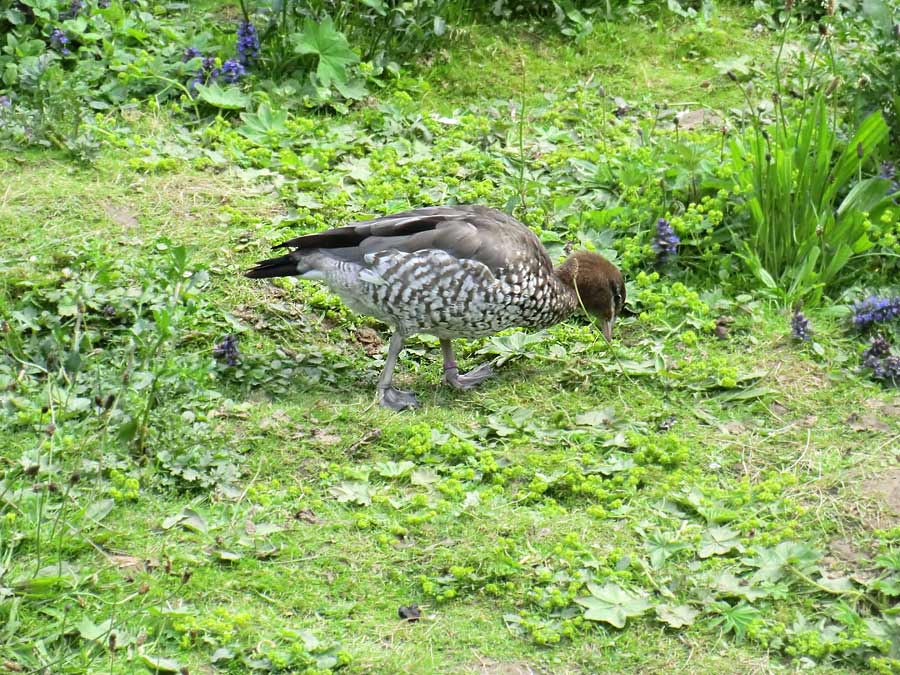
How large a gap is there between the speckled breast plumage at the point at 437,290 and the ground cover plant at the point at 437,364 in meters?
0.40

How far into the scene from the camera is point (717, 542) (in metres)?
4.87

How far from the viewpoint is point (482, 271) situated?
5.82 metres

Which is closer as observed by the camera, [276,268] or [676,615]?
[676,615]

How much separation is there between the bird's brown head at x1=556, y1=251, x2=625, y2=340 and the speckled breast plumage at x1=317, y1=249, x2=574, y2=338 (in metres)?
0.37

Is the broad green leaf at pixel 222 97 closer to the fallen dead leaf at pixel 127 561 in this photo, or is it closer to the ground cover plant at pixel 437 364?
the ground cover plant at pixel 437 364

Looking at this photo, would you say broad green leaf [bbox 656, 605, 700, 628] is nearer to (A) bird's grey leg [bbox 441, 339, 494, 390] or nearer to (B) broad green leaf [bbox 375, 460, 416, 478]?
(B) broad green leaf [bbox 375, 460, 416, 478]

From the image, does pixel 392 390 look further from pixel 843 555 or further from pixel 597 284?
pixel 843 555

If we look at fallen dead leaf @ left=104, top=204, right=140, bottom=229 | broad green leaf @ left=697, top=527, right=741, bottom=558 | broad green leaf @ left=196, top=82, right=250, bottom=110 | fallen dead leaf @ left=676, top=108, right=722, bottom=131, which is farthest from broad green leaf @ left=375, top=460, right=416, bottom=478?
fallen dead leaf @ left=676, top=108, right=722, bottom=131

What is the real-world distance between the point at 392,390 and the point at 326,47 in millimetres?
3056

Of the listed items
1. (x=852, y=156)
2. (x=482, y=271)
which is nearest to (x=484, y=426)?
(x=482, y=271)

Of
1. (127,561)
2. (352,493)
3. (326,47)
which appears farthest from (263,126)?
(127,561)

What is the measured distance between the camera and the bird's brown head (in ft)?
20.6

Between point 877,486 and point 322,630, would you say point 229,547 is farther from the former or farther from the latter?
point 877,486

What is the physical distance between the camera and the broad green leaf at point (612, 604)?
4.47 meters
